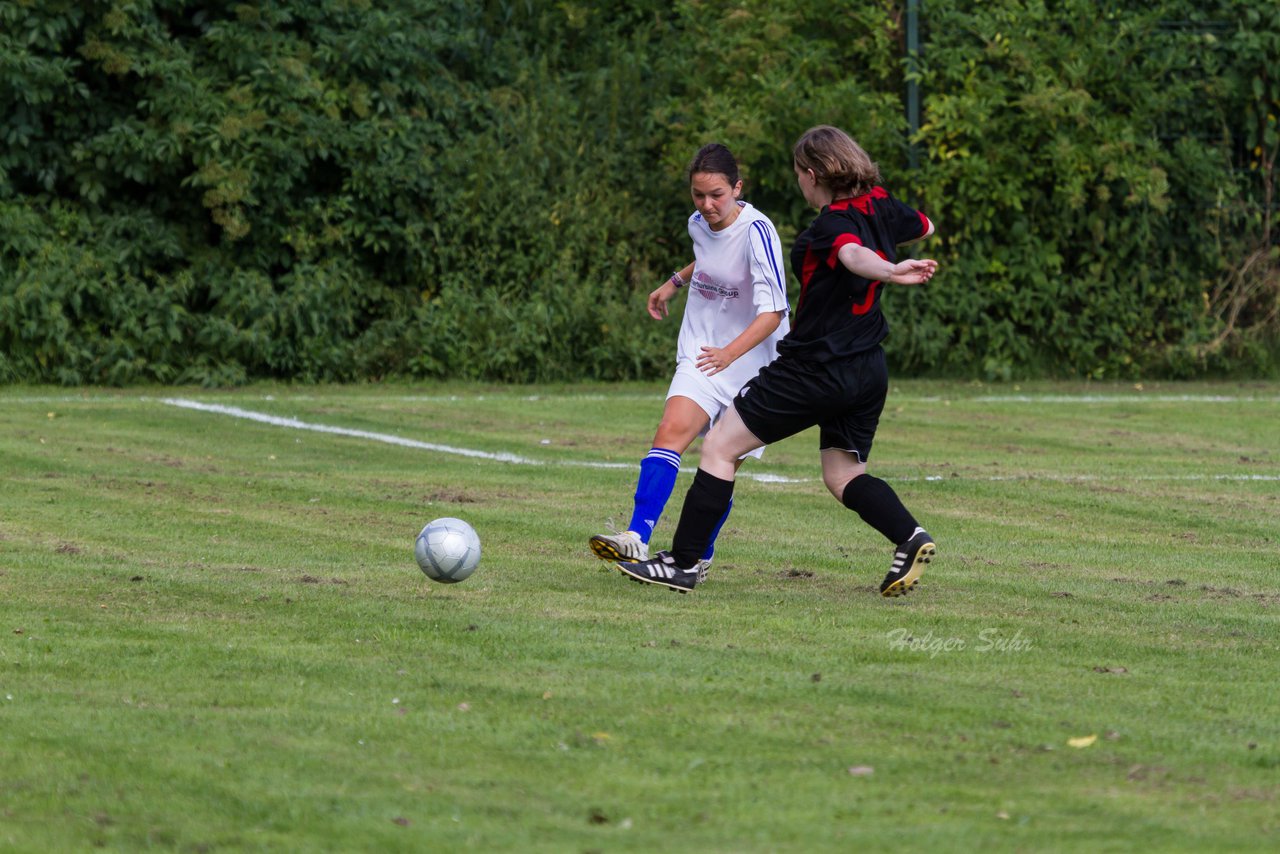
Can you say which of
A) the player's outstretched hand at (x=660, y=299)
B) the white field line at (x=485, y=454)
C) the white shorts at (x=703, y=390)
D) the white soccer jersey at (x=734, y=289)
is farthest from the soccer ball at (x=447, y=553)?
the white field line at (x=485, y=454)

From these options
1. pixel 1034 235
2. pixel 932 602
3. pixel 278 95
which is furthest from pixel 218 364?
pixel 932 602

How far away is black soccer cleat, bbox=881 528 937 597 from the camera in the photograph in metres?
6.76

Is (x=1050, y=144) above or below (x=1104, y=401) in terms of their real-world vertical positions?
above

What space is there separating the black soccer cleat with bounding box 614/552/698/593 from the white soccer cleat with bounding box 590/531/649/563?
35 millimetres

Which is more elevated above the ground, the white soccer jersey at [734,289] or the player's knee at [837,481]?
the white soccer jersey at [734,289]

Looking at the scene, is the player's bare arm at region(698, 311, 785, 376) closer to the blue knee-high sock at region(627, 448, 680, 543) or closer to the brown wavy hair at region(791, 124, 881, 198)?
the blue knee-high sock at region(627, 448, 680, 543)

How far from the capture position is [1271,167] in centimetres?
1833

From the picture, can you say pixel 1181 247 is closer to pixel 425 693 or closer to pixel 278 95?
pixel 278 95

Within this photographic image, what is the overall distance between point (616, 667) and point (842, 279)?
6.45ft

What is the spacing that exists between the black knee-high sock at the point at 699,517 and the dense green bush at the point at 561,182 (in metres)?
10.2

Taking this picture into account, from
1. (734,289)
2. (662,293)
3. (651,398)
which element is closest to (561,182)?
(651,398)

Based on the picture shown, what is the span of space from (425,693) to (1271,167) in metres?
15.2

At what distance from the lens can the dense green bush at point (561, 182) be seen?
677 inches

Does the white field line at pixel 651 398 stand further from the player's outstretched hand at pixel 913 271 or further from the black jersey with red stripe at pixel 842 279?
the player's outstretched hand at pixel 913 271
